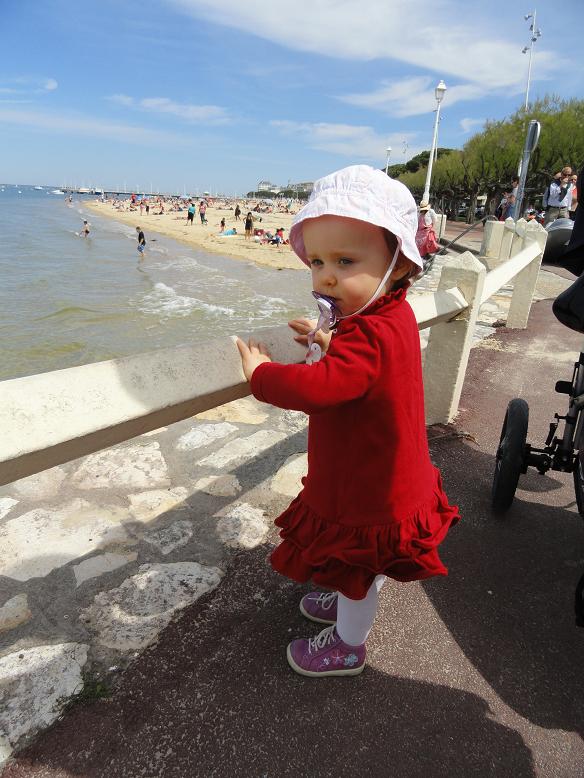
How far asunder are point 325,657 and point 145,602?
0.73 meters

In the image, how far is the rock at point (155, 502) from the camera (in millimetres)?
2637

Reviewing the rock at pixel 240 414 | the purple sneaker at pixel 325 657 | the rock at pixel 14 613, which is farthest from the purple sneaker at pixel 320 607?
the rock at pixel 240 414

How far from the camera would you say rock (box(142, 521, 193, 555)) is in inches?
94.3

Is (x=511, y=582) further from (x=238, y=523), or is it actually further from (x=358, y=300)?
(x=358, y=300)

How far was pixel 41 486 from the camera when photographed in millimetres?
2838

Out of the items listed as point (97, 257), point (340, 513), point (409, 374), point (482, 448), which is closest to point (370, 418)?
point (409, 374)

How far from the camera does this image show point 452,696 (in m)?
1.75

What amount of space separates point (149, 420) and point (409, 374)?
75 cm

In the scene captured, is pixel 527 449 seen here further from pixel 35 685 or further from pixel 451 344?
pixel 35 685

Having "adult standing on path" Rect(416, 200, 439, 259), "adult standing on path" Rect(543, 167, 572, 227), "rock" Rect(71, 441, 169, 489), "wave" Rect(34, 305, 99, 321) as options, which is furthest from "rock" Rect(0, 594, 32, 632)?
"adult standing on path" Rect(543, 167, 572, 227)

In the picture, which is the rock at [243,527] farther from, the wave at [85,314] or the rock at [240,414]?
the wave at [85,314]

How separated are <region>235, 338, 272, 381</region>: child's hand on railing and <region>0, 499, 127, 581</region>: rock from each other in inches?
50.1

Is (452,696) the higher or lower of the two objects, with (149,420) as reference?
lower

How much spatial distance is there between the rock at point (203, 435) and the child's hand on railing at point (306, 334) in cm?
179
